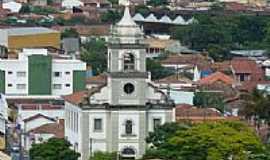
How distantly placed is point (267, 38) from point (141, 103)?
40.6 m

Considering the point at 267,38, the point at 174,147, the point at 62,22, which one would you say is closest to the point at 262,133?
the point at 174,147

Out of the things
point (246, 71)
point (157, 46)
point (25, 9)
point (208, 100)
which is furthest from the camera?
point (25, 9)

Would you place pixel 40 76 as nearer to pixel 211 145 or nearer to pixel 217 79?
pixel 217 79

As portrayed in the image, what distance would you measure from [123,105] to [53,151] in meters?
2.66

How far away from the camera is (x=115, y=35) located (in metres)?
42.2

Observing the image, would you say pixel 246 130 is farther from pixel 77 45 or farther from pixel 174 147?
pixel 77 45

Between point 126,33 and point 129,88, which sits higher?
point 126,33

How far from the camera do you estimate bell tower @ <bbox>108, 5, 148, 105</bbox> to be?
41875 millimetres

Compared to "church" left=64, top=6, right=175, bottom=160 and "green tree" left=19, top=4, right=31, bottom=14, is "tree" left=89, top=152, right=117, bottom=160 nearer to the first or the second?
"church" left=64, top=6, right=175, bottom=160

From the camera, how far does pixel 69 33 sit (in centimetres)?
8150

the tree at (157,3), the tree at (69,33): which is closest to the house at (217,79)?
the tree at (69,33)

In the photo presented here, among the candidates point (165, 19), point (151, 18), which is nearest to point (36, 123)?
point (151, 18)

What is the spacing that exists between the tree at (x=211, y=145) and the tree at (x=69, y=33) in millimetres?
41169

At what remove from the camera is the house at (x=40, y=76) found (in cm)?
5600
